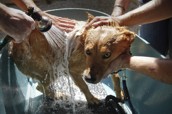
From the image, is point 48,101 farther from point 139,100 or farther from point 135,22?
point 135,22

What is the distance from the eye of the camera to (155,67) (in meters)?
1.05

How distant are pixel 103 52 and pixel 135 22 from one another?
295 millimetres

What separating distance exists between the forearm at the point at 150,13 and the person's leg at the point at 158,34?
471mm

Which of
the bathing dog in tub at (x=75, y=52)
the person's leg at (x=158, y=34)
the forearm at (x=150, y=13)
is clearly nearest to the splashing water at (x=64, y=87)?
the bathing dog in tub at (x=75, y=52)

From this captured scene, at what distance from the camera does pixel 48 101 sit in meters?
1.68

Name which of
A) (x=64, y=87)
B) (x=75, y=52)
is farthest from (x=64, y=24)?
(x=64, y=87)

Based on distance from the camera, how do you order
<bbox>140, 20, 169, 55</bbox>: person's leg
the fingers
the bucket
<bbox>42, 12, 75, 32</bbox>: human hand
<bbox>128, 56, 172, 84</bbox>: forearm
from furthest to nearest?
<bbox>140, 20, 169, 55</bbox>: person's leg, <bbox>42, 12, 75, 32</bbox>: human hand, the bucket, the fingers, <bbox>128, 56, 172, 84</bbox>: forearm

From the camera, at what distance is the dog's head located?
3.60 feet

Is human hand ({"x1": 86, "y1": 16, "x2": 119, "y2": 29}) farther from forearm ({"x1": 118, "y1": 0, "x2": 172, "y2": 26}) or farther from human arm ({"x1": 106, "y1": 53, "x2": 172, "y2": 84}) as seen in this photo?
human arm ({"x1": 106, "y1": 53, "x2": 172, "y2": 84})

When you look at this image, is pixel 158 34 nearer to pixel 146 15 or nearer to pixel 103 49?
pixel 146 15

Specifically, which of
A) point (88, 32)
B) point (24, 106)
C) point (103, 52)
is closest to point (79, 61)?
point (88, 32)

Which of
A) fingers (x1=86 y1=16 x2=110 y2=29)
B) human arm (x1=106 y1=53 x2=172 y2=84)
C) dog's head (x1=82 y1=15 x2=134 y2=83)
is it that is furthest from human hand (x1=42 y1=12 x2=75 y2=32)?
human arm (x1=106 y1=53 x2=172 y2=84)

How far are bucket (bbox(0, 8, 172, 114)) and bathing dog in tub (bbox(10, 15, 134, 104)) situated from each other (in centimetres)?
9

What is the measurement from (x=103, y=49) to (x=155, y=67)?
0.67ft
